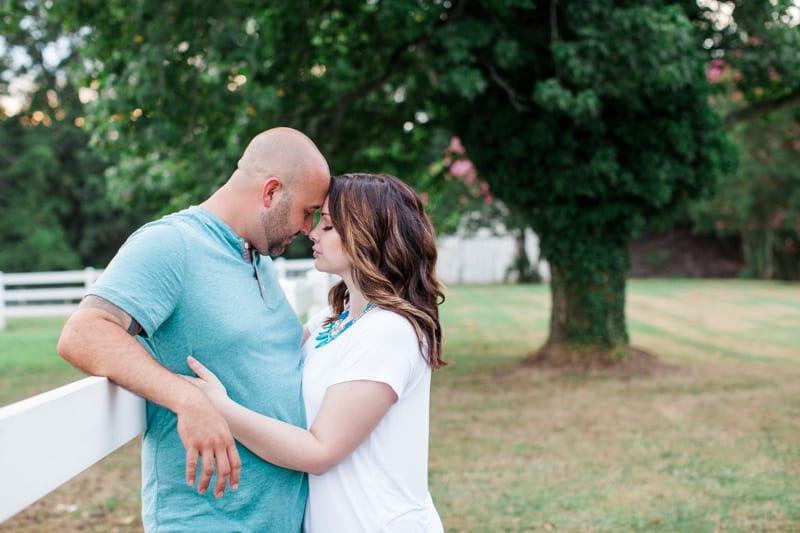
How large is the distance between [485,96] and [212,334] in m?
8.11

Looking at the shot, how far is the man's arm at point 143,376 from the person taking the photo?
1.75 meters

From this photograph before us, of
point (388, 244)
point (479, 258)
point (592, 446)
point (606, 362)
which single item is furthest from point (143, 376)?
point (479, 258)

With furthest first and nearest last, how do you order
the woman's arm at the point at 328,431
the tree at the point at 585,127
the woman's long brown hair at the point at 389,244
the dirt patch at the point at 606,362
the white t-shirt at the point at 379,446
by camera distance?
the dirt patch at the point at 606,362 < the tree at the point at 585,127 < the woman's long brown hair at the point at 389,244 < the white t-shirt at the point at 379,446 < the woman's arm at the point at 328,431

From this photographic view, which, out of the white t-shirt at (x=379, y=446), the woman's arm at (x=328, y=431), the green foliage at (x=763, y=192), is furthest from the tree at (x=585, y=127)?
the green foliage at (x=763, y=192)

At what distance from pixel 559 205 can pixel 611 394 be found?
238 cm

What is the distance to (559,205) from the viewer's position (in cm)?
985

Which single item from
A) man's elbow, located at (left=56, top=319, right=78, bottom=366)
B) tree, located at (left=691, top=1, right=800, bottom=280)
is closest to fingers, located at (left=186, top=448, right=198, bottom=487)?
man's elbow, located at (left=56, top=319, right=78, bottom=366)

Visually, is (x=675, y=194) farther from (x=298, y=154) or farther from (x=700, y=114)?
(x=298, y=154)

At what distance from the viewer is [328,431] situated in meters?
2.09

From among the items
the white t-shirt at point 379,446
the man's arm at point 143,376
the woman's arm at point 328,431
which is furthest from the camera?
the white t-shirt at point 379,446

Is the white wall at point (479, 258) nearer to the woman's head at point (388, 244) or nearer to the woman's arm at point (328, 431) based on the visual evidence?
the woman's head at point (388, 244)

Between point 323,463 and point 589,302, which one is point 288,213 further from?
point 589,302

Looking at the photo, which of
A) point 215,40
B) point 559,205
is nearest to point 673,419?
point 559,205

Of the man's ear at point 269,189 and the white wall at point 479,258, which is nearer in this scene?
the man's ear at point 269,189
